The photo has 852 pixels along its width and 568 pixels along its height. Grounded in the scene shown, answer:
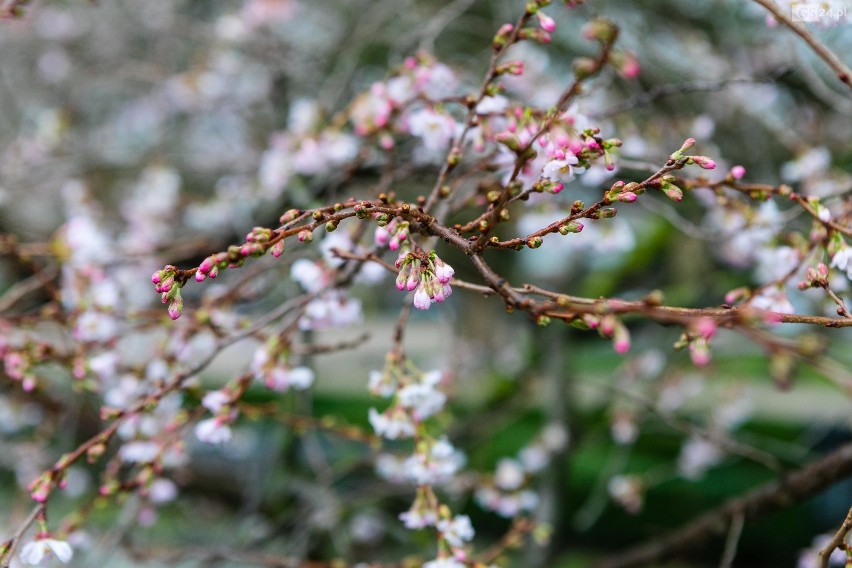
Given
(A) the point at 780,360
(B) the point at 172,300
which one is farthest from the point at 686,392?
(B) the point at 172,300

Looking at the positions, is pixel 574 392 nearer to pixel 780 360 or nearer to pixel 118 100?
pixel 780 360

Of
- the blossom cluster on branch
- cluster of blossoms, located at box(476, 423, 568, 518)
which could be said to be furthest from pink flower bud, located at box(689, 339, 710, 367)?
cluster of blossoms, located at box(476, 423, 568, 518)

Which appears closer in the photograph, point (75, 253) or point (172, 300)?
point (172, 300)

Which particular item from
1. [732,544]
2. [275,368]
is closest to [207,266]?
[275,368]

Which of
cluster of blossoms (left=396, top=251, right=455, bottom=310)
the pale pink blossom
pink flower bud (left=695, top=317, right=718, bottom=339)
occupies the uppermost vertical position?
pink flower bud (left=695, top=317, right=718, bottom=339)

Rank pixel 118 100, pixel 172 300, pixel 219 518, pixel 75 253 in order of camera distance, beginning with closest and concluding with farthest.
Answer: pixel 172 300 → pixel 75 253 → pixel 219 518 → pixel 118 100

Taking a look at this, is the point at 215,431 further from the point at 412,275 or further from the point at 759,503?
the point at 759,503

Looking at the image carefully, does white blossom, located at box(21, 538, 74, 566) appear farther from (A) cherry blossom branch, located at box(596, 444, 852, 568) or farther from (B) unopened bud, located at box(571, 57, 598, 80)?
(A) cherry blossom branch, located at box(596, 444, 852, 568)

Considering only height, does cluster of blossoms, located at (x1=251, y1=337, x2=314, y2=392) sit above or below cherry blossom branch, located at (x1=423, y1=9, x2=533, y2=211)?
below
